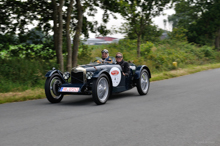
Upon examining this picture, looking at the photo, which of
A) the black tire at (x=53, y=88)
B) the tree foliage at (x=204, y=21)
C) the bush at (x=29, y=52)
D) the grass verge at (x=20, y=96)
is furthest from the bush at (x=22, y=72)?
the tree foliage at (x=204, y=21)

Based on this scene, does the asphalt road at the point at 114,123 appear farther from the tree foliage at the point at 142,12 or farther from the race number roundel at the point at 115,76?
the tree foliage at the point at 142,12

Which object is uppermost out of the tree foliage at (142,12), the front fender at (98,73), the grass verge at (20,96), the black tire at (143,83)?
the tree foliage at (142,12)

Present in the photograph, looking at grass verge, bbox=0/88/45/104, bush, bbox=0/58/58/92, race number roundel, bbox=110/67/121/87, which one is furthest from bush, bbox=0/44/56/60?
race number roundel, bbox=110/67/121/87

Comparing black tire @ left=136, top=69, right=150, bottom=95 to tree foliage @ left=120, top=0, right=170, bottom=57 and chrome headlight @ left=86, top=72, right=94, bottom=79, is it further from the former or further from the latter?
tree foliage @ left=120, top=0, right=170, bottom=57

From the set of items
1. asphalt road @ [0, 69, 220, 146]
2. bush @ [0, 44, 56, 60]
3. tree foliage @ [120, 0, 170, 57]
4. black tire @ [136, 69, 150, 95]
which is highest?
tree foliage @ [120, 0, 170, 57]

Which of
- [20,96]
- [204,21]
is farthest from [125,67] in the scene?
[204,21]

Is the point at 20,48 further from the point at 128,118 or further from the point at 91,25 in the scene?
the point at 128,118

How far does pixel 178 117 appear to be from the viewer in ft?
21.0

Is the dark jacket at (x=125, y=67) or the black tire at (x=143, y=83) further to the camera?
the black tire at (x=143, y=83)

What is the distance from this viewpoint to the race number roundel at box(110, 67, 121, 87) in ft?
29.5

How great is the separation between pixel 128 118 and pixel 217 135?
194cm

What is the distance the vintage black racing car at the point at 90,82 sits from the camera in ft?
26.7

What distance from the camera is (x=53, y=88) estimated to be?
8609mm

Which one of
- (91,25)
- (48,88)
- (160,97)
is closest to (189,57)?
(91,25)
